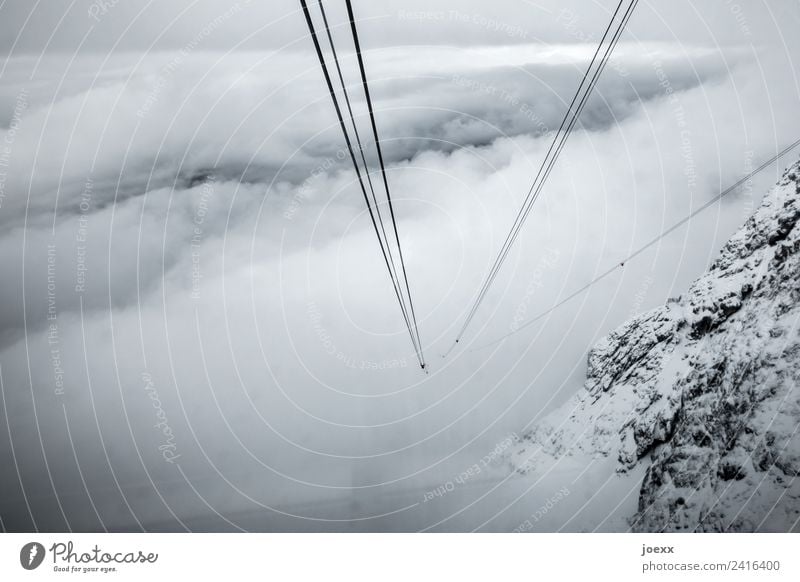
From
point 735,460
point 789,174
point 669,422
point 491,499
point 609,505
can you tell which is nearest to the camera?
point 735,460

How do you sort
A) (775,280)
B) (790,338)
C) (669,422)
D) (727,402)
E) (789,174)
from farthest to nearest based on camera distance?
(669,422) < (789,174) < (775,280) < (727,402) < (790,338)

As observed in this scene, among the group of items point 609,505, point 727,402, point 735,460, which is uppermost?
point 727,402
